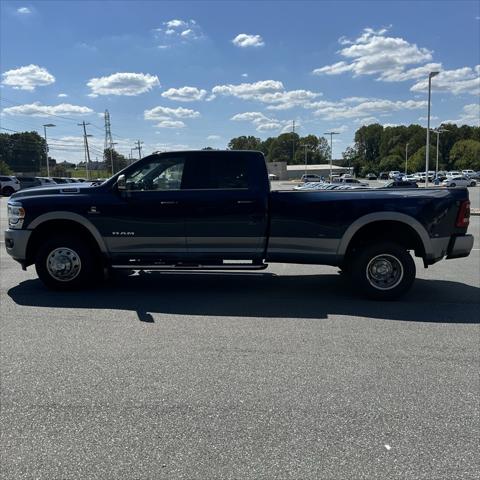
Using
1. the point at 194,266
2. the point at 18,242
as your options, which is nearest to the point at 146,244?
the point at 194,266

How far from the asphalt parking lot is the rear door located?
0.70 metres

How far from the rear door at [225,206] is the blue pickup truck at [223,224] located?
0.5 inches

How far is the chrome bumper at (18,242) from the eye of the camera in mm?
6895

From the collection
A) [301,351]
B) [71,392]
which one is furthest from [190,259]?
[71,392]

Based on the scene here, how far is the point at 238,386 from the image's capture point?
155 inches

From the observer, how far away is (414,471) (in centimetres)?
283

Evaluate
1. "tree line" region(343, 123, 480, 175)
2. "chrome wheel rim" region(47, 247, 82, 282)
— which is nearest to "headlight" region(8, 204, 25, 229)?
"chrome wheel rim" region(47, 247, 82, 282)

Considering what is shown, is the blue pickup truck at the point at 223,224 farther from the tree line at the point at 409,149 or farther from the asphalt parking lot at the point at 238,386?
the tree line at the point at 409,149

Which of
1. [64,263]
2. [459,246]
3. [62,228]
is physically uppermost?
[62,228]

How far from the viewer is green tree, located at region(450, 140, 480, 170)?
374 feet

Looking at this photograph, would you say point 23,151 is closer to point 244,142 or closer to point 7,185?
point 244,142

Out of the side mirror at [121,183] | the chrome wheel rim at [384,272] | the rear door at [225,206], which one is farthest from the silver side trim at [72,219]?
the chrome wheel rim at [384,272]

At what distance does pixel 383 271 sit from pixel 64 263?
A: 436cm

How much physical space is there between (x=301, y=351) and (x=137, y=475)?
2272mm
